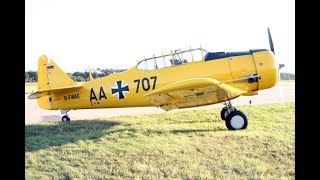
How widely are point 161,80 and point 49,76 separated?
11.7 ft

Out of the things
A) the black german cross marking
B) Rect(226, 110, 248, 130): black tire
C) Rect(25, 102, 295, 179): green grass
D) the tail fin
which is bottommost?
Rect(25, 102, 295, 179): green grass

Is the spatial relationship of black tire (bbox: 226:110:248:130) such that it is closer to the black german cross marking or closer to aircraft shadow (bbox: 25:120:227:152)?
aircraft shadow (bbox: 25:120:227:152)

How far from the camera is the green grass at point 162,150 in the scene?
4.51 m

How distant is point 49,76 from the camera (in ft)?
29.0

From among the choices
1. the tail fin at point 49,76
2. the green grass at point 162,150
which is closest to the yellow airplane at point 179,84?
the tail fin at point 49,76

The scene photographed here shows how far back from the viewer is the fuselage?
24.7 ft

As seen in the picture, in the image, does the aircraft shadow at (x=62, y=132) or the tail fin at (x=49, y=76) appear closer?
the aircraft shadow at (x=62, y=132)

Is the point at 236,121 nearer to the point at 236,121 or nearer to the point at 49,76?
the point at 236,121

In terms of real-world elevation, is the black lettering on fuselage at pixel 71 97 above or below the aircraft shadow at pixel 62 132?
→ above

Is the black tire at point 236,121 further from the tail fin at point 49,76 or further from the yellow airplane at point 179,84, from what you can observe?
the tail fin at point 49,76

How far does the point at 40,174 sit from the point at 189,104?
397cm

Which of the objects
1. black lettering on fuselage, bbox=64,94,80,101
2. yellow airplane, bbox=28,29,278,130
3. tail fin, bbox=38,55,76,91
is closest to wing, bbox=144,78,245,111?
yellow airplane, bbox=28,29,278,130
